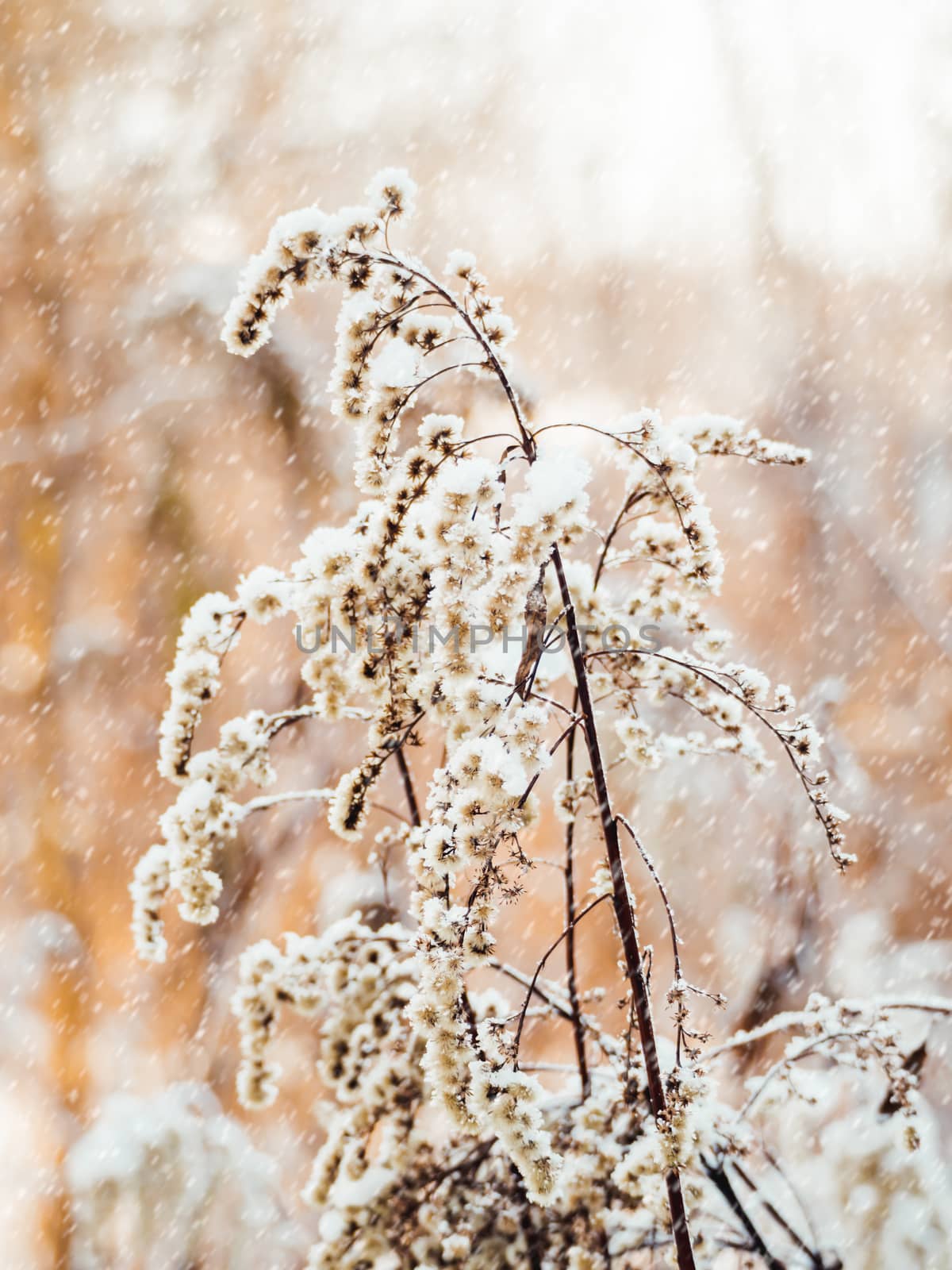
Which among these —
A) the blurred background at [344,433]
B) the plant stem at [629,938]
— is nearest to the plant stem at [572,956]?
the plant stem at [629,938]

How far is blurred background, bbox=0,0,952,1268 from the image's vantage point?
85.6 inches

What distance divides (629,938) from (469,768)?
0.66ft

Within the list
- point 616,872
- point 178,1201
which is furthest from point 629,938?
point 178,1201

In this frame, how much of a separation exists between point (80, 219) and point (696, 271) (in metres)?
1.87

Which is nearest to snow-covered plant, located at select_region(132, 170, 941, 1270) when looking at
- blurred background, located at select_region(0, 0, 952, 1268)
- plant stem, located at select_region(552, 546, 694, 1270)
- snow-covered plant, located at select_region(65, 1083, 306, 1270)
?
plant stem, located at select_region(552, 546, 694, 1270)

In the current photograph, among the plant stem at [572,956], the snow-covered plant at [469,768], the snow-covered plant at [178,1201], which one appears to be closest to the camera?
the snow-covered plant at [469,768]

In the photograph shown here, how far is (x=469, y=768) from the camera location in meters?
0.61

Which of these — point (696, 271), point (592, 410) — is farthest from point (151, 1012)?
point (696, 271)

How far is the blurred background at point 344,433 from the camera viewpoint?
7.13ft

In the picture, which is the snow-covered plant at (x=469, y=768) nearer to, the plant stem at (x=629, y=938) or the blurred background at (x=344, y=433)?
the plant stem at (x=629, y=938)

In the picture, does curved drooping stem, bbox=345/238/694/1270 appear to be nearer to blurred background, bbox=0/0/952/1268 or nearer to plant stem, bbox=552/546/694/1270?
plant stem, bbox=552/546/694/1270

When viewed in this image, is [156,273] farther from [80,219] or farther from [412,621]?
[412,621]

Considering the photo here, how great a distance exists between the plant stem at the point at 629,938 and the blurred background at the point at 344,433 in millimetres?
1515

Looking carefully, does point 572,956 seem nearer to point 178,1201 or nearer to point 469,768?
point 469,768
